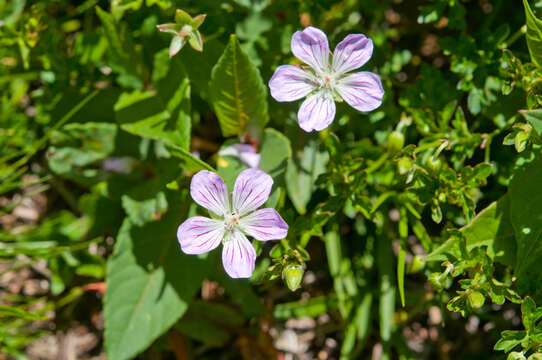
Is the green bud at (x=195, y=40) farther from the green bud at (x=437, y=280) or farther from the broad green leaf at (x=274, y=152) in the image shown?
the green bud at (x=437, y=280)

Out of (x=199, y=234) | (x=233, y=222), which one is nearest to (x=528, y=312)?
(x=233, y=222)

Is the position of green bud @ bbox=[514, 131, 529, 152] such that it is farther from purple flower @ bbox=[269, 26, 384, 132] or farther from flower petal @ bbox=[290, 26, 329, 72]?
flower petal @ bbox=[290, 26, 329, 72]

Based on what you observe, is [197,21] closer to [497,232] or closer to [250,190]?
[250,190]

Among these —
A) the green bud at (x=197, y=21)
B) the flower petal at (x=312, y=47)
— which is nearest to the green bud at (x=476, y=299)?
the flower petal at (x=312, y=47)

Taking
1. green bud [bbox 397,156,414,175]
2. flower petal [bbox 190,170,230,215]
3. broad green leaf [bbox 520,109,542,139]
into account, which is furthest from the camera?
green bud [bbox 397,156,414,175]

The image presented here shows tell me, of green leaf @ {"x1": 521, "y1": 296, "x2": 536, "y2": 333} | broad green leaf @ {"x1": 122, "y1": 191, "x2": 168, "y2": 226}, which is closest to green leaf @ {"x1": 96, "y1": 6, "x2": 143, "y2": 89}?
broad green leaf @ {"x1": 122, "y1": 191, "x2": 168, "y2": 226}
